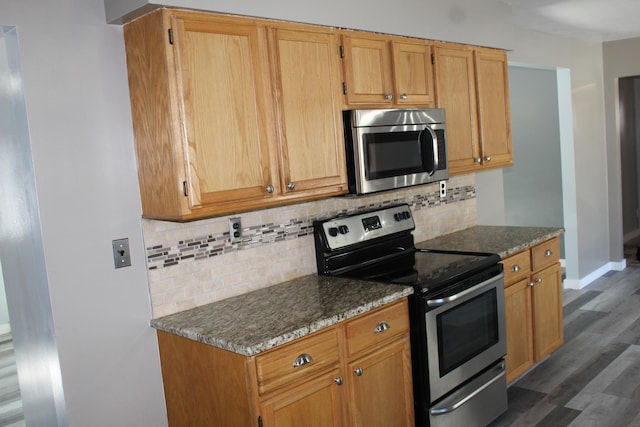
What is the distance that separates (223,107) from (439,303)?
1.27 m

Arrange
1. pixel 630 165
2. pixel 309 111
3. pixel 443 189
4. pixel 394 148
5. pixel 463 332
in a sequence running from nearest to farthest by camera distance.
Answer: pixel 309 111
pixel 463 332
pixel 394 148
pixel 443 189
pixel 630 165

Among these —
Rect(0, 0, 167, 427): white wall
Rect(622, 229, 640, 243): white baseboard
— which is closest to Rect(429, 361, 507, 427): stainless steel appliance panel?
Rect(0, 0, 167, 427): white wall

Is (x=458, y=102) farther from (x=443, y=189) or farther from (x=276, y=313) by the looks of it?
(x=276, y=313)

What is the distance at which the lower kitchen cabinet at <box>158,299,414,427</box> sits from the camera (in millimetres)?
2037

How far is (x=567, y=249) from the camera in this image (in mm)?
5699

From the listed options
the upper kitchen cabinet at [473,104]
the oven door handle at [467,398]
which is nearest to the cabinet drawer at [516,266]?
the oven door handle at [467,398]

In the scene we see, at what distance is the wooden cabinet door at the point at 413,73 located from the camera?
3.01 m

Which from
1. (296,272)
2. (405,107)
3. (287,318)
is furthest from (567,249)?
(287,318)

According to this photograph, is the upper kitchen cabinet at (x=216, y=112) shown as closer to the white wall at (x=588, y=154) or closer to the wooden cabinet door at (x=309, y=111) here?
the wooden cabinet door at (x=309, y=111)

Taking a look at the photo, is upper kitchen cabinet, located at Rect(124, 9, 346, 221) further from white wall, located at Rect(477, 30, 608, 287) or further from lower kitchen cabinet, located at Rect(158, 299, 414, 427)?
white wall, located at Rect(477, 30, 608, 287)

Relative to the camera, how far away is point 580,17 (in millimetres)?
4527

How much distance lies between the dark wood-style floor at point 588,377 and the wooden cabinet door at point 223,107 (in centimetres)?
193

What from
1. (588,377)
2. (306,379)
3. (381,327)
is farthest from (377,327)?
(588,377)

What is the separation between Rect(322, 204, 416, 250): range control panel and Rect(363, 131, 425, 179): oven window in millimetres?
305
